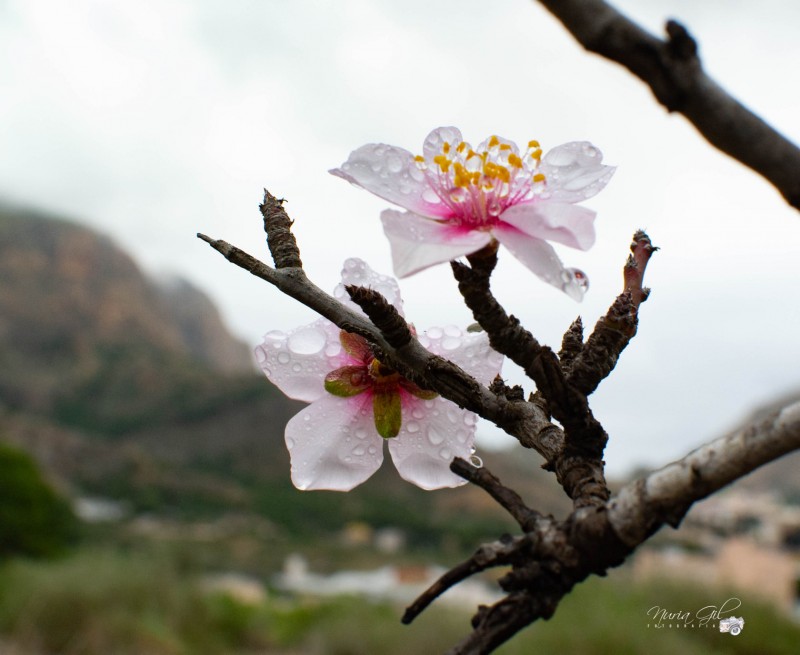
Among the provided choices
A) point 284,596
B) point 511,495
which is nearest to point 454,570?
point 511,495

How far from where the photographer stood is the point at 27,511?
638 cm

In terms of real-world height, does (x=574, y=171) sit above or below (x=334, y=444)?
above

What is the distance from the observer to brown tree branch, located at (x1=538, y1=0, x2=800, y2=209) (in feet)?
0.74

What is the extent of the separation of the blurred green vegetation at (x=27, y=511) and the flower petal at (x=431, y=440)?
6662 millimetres

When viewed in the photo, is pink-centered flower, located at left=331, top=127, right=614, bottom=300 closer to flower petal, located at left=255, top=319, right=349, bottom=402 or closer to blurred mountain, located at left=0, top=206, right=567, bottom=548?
flower petal, located at left=255, top=319, right=349, bottom=402

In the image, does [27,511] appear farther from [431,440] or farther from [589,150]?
[589,150]

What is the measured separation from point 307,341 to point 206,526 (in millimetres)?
13978

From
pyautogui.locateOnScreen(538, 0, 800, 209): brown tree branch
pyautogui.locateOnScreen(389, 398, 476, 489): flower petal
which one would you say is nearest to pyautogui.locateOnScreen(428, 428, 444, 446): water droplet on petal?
pyautogui.locateOnScreen(389, 398, 476, 489): flower petal

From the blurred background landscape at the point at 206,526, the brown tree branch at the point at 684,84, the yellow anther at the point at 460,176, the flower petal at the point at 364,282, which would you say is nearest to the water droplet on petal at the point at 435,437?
the flower petal at the point at 364,282

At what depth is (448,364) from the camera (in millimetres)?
443

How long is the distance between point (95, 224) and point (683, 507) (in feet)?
147

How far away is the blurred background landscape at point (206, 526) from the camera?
451 cm

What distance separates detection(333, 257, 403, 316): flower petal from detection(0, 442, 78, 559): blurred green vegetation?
263 inches

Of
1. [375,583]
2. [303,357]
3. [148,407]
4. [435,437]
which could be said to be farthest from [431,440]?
[148,407]
